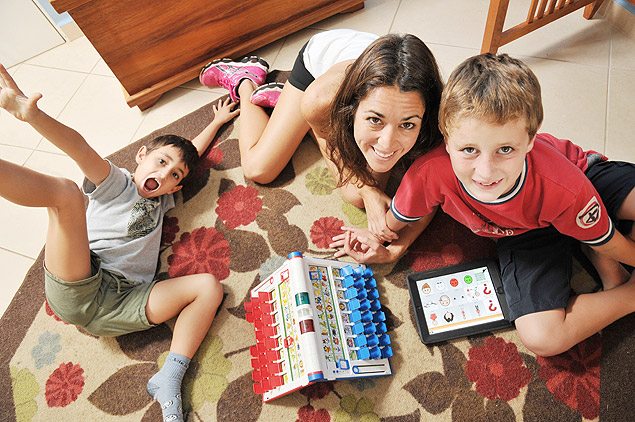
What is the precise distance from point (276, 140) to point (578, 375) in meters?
0.94

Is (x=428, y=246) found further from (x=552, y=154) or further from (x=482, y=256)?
(x=552, y=154)

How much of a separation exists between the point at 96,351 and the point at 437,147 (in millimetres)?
980

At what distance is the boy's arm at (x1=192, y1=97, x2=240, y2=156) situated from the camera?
130 cm

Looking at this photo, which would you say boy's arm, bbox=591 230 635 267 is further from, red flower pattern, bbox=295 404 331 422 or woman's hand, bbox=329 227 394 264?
red flower pattern, bbox=295 404 331 422

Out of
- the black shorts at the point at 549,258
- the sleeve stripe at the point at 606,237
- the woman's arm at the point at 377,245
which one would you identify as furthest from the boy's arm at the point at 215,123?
the sleeve stripe at the point at 606,237

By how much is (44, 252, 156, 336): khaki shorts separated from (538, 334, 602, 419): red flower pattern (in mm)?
960

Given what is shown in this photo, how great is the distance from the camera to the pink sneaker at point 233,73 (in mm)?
1351

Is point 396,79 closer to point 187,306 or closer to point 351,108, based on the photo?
point 351,108

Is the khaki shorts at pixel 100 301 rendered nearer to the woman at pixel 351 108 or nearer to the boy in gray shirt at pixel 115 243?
the boy in gray shirt at pixel 115 243

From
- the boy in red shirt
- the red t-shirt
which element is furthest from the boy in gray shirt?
the red t-shirt

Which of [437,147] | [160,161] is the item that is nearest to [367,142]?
[437,147]

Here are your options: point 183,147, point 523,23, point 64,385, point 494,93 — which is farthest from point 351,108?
point 64,385

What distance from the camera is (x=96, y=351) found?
3.46 ft

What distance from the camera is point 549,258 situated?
2.93 ft
